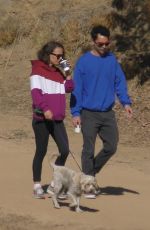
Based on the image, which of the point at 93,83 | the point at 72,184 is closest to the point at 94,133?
the point at 93,83

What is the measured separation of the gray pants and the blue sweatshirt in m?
0.09

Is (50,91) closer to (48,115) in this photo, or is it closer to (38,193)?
(48,115)

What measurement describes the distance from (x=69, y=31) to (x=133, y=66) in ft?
11.7

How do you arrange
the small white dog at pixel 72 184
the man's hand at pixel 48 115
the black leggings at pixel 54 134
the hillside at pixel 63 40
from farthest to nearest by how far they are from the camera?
1. the hillside at pixel 63 40
2. the black leggings at pixel 54 134
3. the man's hand at pixel 48 115
4. the small white dog at pixel 72 184

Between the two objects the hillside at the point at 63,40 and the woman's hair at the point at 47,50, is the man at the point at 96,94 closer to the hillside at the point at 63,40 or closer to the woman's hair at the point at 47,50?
the woman's hair at the point at 47,50

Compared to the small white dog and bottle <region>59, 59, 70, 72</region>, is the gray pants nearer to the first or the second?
the small white dog

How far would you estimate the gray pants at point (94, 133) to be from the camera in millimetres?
9328

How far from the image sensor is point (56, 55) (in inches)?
355

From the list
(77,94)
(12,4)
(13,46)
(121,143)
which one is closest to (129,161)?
(121,143)

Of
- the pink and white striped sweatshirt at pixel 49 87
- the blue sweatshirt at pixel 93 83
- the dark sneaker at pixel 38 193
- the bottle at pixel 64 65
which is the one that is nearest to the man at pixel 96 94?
the blue sweatshirt at pixel 93 83

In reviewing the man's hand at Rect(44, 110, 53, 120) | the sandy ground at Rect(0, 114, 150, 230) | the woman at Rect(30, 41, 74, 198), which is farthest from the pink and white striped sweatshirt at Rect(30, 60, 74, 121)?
the sandy ground at Rect(0, 114, 150, 230)

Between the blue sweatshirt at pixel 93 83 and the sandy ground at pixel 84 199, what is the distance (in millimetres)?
1095

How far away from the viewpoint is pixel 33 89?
29.4ft

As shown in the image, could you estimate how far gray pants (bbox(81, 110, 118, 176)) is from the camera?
9328 mm
